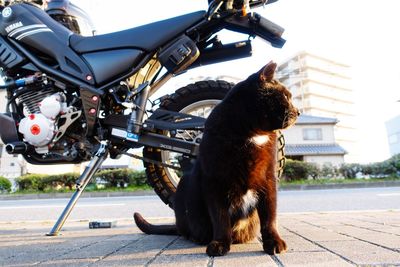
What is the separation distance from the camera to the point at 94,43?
2670 mm

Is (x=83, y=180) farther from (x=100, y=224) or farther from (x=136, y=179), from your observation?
(x=136, y=179)

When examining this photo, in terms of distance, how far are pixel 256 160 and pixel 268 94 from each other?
344 millimetres

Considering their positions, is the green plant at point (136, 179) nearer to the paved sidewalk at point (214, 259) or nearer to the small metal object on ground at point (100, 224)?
the small metal object on ground at point (100, 224)

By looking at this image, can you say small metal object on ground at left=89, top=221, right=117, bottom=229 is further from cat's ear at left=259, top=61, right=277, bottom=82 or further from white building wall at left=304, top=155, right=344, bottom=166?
white building wall at left=304, top=155, right=344, bottom=166

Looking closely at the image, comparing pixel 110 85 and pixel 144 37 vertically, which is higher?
pixel 144 37

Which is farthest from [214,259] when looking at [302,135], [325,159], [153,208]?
[302,135]

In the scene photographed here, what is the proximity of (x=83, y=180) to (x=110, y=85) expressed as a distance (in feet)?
2.51

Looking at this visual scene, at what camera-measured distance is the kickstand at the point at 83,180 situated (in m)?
2.45

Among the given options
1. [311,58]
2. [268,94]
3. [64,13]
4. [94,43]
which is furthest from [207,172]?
[311,58]

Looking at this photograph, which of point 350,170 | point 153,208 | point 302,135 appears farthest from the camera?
point 302,135

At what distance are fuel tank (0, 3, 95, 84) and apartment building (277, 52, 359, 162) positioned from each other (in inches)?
1908

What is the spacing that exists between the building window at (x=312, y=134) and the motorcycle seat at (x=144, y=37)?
88.0 ft

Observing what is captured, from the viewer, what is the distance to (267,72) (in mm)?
1733

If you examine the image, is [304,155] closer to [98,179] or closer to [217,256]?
[98,179]
